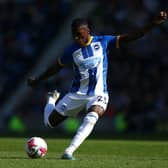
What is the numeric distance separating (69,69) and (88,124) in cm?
1311

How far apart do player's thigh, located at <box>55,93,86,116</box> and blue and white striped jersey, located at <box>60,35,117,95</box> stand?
0.18 meters

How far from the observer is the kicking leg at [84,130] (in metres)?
10.6

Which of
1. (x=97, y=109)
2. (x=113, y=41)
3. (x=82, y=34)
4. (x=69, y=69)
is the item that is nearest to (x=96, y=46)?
(x=113, y=41)

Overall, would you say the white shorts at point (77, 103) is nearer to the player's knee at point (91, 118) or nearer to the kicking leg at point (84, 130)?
the kicking leg at point (84, 130)

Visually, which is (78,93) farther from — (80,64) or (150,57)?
(150,57)

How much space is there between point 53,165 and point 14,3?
53.6 ft

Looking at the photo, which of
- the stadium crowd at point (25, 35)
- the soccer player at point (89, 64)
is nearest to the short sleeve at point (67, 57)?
the soccer player at point (89, 64)

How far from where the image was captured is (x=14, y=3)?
84.0 feet

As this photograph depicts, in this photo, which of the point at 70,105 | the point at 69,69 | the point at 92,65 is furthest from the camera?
the point at 69,69

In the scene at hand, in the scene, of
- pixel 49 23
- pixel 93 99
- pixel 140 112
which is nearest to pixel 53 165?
pixel 93 99

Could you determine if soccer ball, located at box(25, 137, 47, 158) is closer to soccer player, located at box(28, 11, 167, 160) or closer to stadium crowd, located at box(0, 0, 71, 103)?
soccer player, located at box(28, 11, 167, 160)

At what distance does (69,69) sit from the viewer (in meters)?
23.7

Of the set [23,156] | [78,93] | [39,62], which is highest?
[78,93]

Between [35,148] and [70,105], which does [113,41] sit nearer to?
[70,105]
